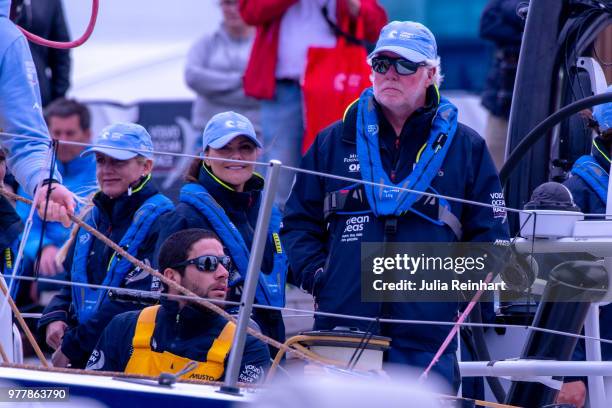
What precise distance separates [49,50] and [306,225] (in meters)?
5.31

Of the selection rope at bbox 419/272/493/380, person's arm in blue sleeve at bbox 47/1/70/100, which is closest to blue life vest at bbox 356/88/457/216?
rope at bbox 419/272/493/380

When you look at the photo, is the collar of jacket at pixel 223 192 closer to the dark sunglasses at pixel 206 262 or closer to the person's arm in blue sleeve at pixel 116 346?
the dark sunglasses at pixel 206 262

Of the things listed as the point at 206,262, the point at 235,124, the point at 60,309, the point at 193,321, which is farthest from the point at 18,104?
the point at 60,309

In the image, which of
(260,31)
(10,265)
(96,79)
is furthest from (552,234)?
(96,79)

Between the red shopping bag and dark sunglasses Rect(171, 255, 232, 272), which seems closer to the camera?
dark sunglasses Rect(171, 255, 232, 272)

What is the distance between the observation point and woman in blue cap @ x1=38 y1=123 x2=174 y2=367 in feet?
20.8

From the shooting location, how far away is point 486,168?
562 centimetres

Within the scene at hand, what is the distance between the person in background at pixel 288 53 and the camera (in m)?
8.78

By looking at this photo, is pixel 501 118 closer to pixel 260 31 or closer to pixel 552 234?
pixel 260 31

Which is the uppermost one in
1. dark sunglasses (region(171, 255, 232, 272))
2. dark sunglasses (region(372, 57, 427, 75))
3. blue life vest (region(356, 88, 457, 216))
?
dark sunglasses (region(372, 57, 427, 75))

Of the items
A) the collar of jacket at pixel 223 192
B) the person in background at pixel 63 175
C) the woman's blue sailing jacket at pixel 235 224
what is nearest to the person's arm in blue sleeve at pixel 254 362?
the woman's blue sailing jacket at pixel 235 224

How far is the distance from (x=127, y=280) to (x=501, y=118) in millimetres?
4113

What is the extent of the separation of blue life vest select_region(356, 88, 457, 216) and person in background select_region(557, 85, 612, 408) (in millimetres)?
1042

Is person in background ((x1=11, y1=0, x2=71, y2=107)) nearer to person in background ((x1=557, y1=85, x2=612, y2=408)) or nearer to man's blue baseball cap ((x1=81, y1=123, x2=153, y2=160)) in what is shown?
man's blue baseball cap ((x1=81, y1=123, x2=153, y2=160))
